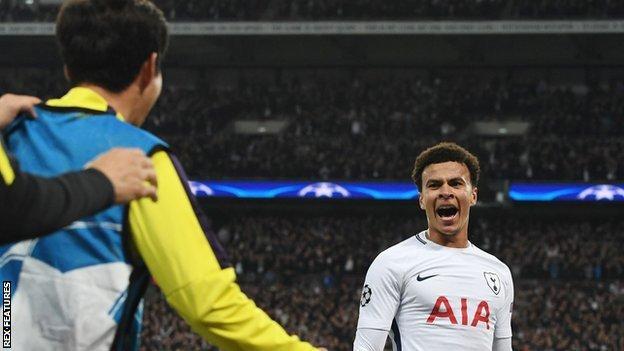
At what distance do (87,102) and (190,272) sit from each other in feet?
1.64

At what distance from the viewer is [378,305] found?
5164mm

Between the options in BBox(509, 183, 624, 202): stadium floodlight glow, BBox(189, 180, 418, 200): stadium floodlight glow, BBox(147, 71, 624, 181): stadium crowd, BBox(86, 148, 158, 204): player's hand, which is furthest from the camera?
BBox(147, 71, 624, 181): stadium crowd

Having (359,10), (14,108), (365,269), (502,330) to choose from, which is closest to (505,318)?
(502,330)

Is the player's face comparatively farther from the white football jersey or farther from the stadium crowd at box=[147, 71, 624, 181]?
the stadium crowd at box=[147, 71, 624, 181]

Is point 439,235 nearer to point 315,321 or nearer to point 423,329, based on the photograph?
point 423,329

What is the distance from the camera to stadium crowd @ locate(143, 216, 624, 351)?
81.7 feet

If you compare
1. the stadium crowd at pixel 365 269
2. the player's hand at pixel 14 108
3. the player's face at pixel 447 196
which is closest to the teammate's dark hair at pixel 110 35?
the player's hand at pixel 14 108

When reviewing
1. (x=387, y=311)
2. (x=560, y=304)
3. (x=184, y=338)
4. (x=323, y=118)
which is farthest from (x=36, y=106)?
(x=323, y=118)

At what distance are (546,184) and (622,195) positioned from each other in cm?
212

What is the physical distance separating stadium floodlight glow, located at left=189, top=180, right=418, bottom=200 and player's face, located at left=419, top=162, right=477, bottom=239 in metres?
23.7

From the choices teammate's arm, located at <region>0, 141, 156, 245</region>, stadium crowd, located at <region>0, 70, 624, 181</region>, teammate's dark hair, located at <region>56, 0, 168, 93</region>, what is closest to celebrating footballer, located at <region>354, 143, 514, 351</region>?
teammate's dark hair, located at <region>56, 0, 168, 93</region>

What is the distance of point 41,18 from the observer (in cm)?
3203

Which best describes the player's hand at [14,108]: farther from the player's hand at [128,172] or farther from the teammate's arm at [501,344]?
the teammate's arm at [501,344]

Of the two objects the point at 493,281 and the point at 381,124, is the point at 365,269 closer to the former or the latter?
the point at 381,124
